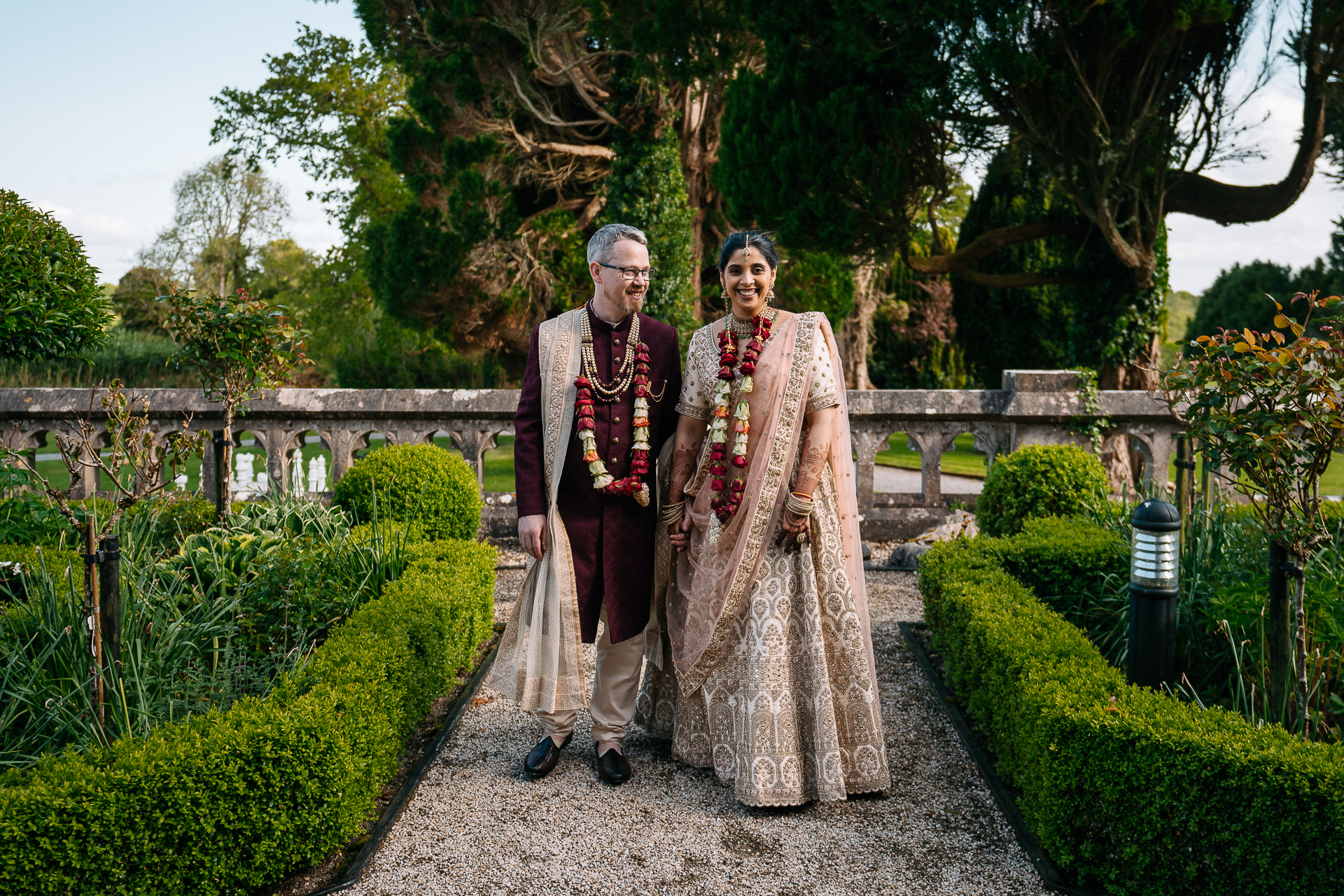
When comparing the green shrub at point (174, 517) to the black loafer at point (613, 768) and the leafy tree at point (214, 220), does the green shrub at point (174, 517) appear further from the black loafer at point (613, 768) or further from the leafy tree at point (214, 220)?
the leafy tree at point (214, 220)

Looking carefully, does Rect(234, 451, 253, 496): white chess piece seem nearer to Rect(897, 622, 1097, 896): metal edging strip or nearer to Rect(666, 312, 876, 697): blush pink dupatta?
Rect(666, 312, 876, 697): blush pink dupatta

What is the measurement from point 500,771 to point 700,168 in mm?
14189

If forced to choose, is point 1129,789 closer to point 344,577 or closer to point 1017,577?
point 1017,577

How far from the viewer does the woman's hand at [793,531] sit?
324cm

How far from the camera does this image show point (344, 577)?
4.52 metres

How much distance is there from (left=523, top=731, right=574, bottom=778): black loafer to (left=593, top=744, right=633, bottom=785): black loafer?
177mm

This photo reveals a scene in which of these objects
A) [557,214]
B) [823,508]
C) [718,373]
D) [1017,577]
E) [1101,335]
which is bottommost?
[1017,577]

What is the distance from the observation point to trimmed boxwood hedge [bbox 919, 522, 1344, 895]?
2.40m

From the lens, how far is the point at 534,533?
3.42 metres

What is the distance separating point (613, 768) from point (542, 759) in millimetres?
284

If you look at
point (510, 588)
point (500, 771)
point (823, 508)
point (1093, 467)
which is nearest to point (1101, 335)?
point (1093, 467)

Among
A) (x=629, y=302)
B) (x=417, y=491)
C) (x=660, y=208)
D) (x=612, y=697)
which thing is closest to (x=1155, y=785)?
(x=612, y=697)

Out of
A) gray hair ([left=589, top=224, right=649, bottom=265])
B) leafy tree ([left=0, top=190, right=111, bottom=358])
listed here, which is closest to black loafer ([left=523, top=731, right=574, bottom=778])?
gray hair ([left=589, top=224, right=649, bottom=265])

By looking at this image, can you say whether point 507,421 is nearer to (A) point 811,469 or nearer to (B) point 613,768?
(B) point 613,768
